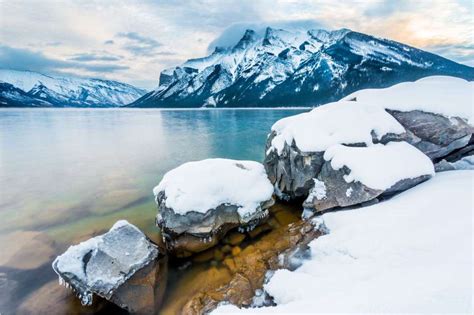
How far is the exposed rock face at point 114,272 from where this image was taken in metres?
6.25

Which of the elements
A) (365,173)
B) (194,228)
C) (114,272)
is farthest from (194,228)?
(365,173)

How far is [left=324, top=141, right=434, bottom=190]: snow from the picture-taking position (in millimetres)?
7906

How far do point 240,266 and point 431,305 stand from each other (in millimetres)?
4973

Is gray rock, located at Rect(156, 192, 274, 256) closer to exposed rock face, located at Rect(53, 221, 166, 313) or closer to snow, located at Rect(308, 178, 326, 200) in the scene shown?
exposed rock face, located at Rect(53, 221, 166, 313)

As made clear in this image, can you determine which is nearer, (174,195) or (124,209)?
(174,195)

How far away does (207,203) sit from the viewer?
8.41 metres

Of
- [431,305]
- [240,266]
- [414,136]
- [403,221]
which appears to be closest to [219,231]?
[240,266]

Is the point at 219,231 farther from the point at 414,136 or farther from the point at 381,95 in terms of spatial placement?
the point at 381,95

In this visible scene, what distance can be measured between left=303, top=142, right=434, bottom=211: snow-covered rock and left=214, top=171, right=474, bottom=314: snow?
433 millimetres

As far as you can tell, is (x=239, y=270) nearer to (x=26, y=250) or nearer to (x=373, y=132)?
(x=373, y=132)

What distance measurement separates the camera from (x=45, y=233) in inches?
403

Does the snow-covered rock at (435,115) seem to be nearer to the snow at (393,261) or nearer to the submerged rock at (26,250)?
the snow at (393,261)

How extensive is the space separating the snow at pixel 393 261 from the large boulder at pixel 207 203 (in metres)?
2.76

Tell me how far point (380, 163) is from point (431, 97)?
5.02 metres
